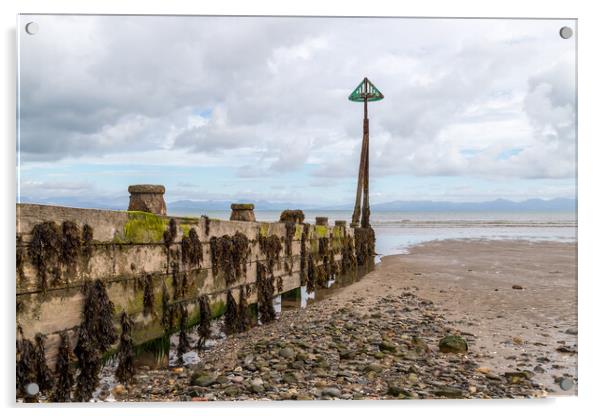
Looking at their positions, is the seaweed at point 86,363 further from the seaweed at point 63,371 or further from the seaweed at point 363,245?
the seaweed at point 363,245

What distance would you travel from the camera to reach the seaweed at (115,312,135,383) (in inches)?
189

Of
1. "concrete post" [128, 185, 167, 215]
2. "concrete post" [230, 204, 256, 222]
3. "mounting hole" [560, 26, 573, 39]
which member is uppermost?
"mounting hole" [560, 26, 573, 39]

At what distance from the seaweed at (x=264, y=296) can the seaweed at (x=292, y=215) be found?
224 cm

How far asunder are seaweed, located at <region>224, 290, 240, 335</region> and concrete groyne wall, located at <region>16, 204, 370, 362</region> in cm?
12

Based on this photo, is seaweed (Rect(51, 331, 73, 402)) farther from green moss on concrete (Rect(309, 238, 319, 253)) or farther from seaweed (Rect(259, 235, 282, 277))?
green moss on concrete (Rect(309, 238, 319, 253))

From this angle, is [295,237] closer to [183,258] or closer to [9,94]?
[183,258]

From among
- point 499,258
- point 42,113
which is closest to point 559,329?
point 42,113

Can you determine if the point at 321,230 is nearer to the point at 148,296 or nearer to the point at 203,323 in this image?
the point at 203,323

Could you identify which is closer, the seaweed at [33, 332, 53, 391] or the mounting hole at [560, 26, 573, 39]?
the seaweed at [33, 332, 53, 391]

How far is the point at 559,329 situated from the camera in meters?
6.98

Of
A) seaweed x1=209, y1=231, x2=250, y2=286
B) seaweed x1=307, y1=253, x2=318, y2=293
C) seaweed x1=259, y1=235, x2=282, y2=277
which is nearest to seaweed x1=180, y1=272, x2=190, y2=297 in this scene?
seaweed x1=209, y1=231, x2=250, y2=286

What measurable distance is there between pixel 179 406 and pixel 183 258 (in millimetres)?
1845

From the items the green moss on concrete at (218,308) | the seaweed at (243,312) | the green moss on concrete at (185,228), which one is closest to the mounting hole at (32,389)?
the green moss on concrete at (185,228)

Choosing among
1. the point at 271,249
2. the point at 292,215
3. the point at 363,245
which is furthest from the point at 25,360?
the point at 363,245
